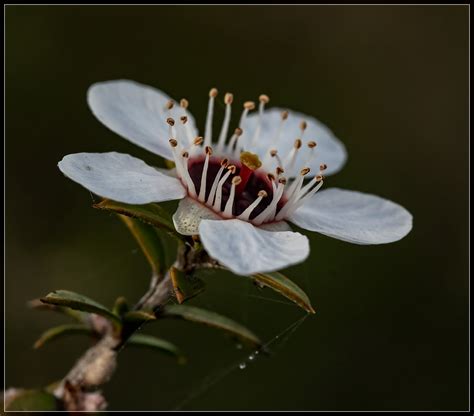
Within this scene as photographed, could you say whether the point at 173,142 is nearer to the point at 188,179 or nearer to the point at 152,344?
the point at 188,179

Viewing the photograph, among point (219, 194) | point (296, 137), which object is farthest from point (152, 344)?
point (296, 137)

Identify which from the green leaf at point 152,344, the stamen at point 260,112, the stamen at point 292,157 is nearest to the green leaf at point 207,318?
the green leaf at point 152,344

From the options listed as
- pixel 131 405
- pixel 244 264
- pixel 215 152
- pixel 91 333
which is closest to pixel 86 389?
pixel 91 333

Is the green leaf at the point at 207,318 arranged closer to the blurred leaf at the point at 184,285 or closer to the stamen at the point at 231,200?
the blurred leaf at the point at 184,285

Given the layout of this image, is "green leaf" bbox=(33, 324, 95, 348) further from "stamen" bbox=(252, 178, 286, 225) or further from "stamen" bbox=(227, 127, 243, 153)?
"stamen" bbox=(227, 127, 243, 153)

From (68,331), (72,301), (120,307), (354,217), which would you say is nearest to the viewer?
(72,301)

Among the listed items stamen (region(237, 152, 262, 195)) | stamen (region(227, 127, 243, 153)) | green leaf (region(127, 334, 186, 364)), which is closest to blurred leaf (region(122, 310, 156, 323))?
green leaf (region(127, 334, 186, 364))

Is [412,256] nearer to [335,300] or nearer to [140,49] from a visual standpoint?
[335,300]
